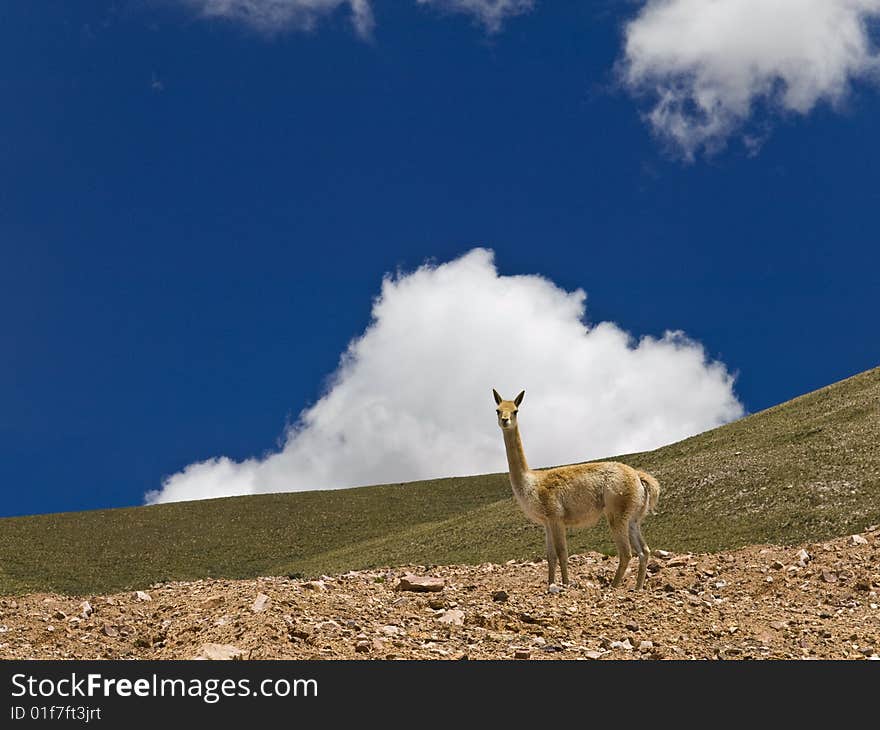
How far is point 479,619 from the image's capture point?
603 inches

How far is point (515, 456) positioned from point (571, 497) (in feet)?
5.02

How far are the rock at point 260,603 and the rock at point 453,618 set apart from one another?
3.06m

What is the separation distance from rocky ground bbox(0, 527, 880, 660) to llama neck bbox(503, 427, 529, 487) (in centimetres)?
256

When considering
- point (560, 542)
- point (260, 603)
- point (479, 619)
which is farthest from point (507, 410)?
point (260, 603)

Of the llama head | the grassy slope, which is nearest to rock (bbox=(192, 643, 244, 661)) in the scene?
the llama head

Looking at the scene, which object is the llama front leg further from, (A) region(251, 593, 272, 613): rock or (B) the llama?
(A) region(251, 593, 272, 613): rock

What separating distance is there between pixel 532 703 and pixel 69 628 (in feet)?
36.6

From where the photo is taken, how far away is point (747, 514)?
1403 inches

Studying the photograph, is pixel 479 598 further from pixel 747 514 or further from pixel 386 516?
pixel 386 516

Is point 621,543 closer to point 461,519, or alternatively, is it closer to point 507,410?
point 507,410

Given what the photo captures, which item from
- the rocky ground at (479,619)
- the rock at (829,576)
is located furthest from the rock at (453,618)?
the rock at (829,576)

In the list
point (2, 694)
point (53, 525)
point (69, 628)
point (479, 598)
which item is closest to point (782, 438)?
point (479, 598)

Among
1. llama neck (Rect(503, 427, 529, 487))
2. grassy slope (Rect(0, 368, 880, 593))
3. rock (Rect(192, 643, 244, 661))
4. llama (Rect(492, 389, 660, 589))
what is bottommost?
rock (Rect(192, 643, 244, 661))

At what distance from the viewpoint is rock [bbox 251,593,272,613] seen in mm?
15206
